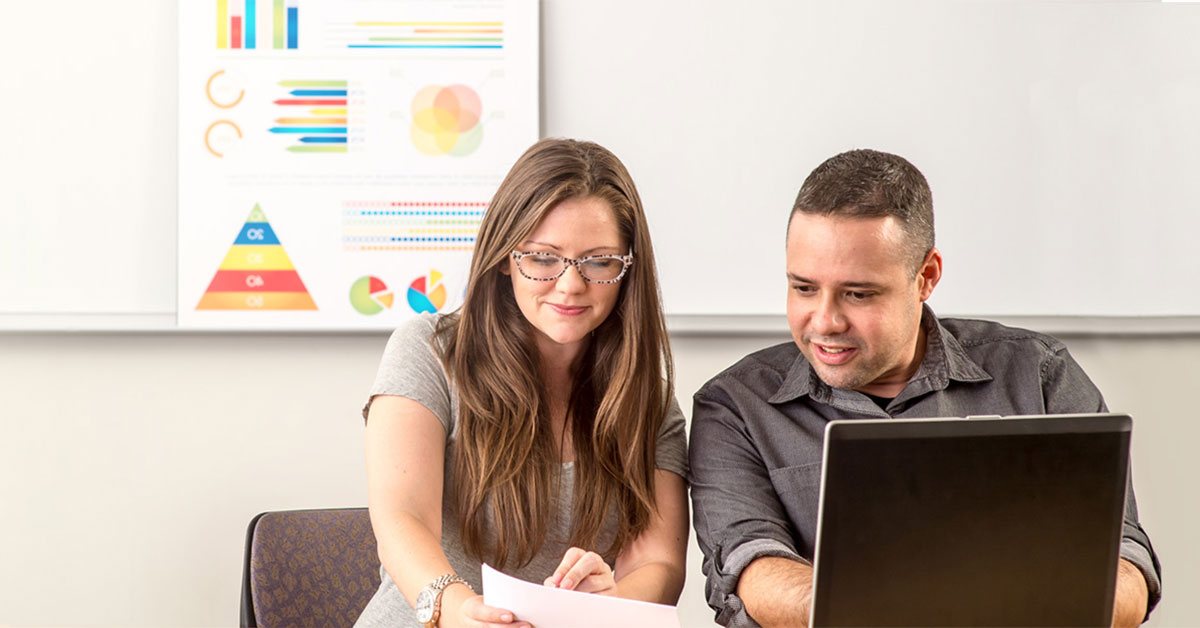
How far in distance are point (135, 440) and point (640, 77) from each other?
57.9 inches

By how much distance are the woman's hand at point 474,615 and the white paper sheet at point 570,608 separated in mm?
14

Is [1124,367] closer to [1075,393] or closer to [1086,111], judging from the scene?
[1086,111]

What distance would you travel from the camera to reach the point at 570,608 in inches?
45.7

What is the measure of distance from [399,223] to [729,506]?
1141 mm

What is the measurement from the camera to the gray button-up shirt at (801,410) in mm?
1644

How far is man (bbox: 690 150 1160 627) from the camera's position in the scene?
1.58 metres

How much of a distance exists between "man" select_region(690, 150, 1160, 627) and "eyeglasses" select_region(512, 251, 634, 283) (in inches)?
11.4

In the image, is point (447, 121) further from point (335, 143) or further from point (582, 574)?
point (582, 574)

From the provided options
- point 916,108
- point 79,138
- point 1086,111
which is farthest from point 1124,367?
point 79,138

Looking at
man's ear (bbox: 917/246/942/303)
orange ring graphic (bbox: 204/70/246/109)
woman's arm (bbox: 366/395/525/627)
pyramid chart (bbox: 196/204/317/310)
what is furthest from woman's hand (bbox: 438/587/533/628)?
orange ring graphic (bbox: 204/70/246/109)

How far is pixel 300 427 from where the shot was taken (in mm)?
2477

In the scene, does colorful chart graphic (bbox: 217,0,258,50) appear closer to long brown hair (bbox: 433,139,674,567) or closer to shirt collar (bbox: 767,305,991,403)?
long brown hair (bbox: 433,139,674,567)

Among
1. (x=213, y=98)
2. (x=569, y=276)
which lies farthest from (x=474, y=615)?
(x=213, y=98)

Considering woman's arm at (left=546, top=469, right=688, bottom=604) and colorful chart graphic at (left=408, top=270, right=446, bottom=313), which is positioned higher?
colorful chart graphic at (left=408, top=270, right=446, bottom=313)
